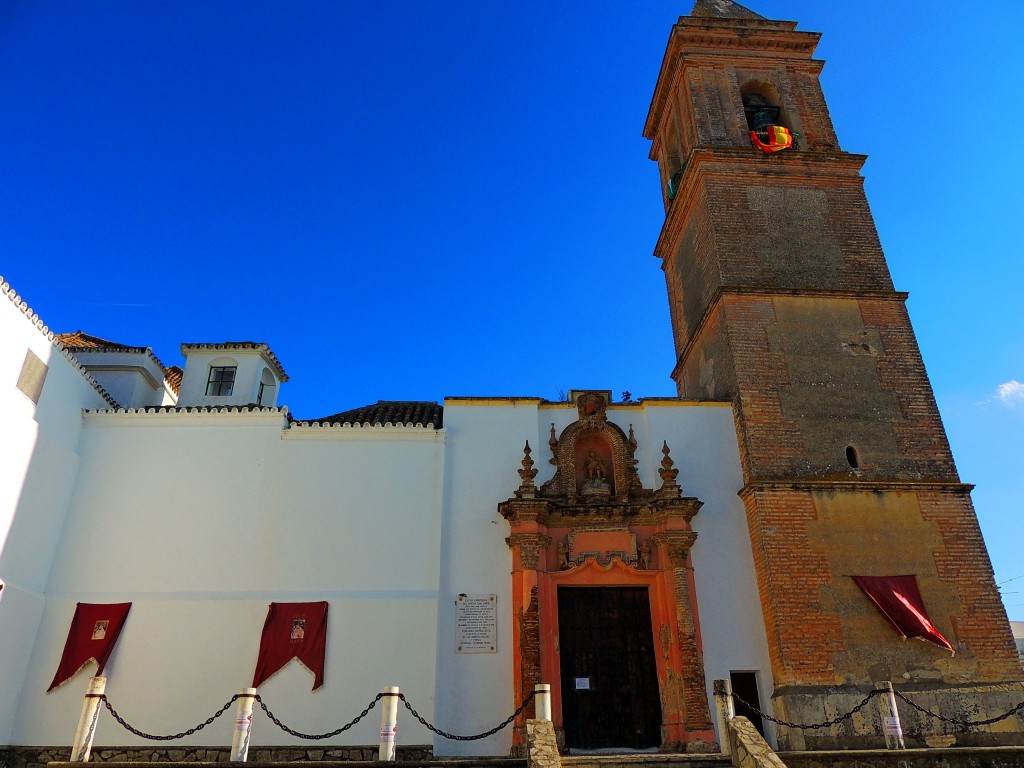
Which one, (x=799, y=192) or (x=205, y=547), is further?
(x=799, y=192)

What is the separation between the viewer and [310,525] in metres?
12.6

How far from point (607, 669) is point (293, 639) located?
507 cm

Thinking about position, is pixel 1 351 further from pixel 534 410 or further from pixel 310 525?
pixel 534 410

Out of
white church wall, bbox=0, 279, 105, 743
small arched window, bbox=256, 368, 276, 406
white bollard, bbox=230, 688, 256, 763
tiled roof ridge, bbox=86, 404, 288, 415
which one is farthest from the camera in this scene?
small arched window, bbox=256, 368, 276, 406

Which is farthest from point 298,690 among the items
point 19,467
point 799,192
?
point 799,192

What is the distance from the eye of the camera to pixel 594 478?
13219mm

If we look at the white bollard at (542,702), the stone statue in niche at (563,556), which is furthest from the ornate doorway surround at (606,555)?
the white bollard at (542,702)

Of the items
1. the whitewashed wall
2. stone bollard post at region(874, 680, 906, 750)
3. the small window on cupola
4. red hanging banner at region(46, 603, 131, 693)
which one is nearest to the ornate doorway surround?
the whitewashed wall

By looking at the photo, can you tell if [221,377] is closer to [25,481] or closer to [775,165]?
[25,481]

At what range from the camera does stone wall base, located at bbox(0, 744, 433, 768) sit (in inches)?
431

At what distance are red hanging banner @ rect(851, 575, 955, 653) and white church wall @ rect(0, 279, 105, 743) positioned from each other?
13.2 meters

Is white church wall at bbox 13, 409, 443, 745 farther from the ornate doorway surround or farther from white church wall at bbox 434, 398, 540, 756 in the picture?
the ornate doorway surround

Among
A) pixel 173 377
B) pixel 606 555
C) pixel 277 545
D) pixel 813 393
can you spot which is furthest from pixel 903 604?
pixel 173 377

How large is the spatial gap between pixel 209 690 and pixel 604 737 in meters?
6.21
